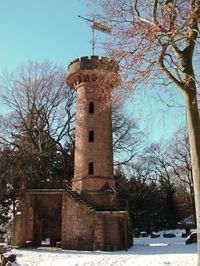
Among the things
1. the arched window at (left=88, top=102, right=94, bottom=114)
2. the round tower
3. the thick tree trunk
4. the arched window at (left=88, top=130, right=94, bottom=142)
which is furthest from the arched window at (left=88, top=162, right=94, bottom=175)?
the thick tree trunk

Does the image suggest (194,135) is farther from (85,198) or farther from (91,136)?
(91,136)

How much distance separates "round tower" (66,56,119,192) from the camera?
25.2 metres

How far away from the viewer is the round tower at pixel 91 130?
2517 centimetres

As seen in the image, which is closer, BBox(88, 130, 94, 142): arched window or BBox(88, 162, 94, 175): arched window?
BBox(88, 162, 94, 175): arched window

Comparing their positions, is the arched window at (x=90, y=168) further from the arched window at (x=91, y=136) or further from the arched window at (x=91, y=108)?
the arched window at (x=91, y=108)

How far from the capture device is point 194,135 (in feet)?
31.2

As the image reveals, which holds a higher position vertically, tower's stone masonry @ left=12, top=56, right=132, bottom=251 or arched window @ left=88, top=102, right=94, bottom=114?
arched window @ left=88, top=102, right=94, bottom=114

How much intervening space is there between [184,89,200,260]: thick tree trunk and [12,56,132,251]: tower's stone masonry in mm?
10903

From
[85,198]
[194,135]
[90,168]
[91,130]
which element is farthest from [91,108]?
[194,135]

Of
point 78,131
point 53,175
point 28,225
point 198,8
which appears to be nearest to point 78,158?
point 78,131

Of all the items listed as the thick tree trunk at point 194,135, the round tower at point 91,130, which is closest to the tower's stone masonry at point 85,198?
the round tower at point 91,130

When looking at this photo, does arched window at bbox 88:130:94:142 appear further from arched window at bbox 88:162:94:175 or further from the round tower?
arched window at bbox 88:162:94:175

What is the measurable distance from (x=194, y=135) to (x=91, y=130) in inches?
678

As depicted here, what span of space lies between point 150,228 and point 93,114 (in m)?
23.5
